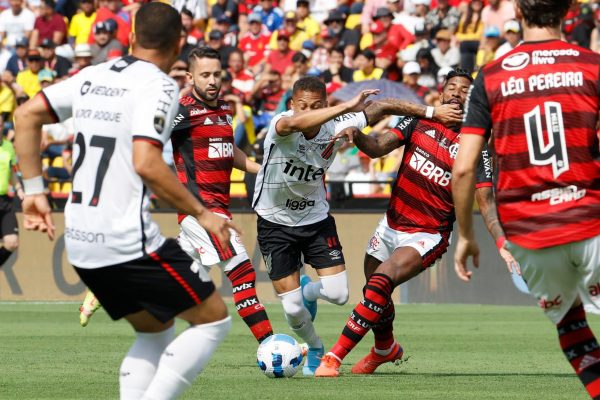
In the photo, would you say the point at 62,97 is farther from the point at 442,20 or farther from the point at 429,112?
the point at 442,20

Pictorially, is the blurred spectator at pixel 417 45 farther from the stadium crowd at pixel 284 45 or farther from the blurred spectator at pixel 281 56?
the blurred spectator at pixel 281 56

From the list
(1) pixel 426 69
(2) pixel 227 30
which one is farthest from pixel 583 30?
(2) pixel 227 30

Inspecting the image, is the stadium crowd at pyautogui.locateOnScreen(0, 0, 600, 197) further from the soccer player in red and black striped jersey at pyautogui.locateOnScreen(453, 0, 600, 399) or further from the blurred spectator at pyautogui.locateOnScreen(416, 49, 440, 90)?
the soccer player in red and black striped jersey at pyautogui.locateOnScreen(453, 0, 600, 399)

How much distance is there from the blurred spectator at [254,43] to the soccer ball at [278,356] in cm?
1511

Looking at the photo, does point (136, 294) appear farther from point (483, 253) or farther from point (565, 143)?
point (483, 253)

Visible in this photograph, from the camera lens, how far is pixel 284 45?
916 inches

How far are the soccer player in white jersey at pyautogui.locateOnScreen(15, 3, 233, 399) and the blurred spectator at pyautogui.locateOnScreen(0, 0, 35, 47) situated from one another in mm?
20527

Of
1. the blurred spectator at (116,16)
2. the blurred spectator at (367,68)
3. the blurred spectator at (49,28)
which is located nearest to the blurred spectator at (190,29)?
the blurred spectator at (116,16)

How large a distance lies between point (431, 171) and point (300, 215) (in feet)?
3.95

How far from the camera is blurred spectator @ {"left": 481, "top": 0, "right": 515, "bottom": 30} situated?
2173 centimetres

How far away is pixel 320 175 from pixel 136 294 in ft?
15.6

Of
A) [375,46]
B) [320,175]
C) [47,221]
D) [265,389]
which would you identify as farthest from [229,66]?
[47,221]

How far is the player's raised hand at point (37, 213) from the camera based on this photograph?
257 inches

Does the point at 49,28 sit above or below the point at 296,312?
below
